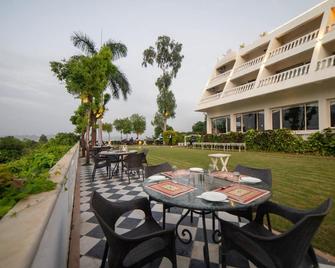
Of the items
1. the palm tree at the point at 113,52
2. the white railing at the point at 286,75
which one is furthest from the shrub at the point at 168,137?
the white railing at the point at 286,75

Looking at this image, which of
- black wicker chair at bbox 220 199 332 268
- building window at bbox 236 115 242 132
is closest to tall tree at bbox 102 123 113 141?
building window at bbox 236 115 242 132

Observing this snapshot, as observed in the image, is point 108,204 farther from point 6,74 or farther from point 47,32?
point 6,74

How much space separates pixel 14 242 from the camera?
0.69 meters

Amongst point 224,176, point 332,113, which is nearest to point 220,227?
point 224,176

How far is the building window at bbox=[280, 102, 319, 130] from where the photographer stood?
10438 millimetres

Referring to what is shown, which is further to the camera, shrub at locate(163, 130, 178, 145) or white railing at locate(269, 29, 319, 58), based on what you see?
shrub at locate(163, 130, 178, 145)

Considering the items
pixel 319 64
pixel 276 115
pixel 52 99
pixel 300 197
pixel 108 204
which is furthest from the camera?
pixel 52 99

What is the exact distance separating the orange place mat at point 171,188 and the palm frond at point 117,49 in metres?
12.6

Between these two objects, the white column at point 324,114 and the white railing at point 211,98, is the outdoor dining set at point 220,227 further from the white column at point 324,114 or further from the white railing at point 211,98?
the white railing at point 211,98

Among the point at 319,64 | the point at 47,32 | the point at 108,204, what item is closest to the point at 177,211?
the point at 108,204

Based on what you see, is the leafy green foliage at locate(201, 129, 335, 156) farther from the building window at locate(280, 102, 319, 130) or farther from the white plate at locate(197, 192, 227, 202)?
the white plate at locate(197, 192, 227, 202)

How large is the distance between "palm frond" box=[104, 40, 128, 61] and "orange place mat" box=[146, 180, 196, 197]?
41.5 ft

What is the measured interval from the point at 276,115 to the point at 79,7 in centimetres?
1390

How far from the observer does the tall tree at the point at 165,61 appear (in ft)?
72.2
